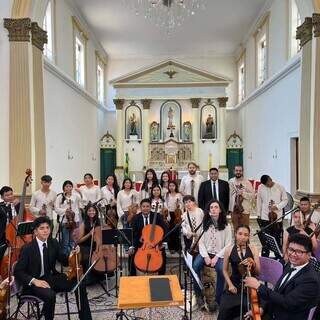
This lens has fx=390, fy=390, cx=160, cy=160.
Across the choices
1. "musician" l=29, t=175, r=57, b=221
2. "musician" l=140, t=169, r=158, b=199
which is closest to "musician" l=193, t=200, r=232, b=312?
"musician" l=140, t=169, r=158, b=199

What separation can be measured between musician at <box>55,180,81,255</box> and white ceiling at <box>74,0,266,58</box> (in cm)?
968

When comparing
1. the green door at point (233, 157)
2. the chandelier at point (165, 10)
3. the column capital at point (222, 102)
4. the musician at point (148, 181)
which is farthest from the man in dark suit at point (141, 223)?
the green door at point (233, 157)

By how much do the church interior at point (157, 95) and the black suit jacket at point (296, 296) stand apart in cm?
182

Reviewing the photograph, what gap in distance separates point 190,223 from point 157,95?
45.3 feet

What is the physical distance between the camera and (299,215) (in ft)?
16.3

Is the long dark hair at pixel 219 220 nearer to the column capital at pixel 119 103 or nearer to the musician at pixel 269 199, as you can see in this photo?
the musician at pixel 269 199

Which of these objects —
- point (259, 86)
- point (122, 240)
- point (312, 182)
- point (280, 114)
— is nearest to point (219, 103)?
point (259, 86)

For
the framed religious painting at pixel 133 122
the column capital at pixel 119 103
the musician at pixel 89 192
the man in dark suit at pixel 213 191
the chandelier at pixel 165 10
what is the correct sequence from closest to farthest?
the man in dark suit at pixel 213 191
the musician at pixel 89 192
the chandelier at pixel 165 10
the column capital at pixel 119 103
the framed religious painting at pixel 133 122

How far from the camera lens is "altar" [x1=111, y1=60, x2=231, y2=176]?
1853cm

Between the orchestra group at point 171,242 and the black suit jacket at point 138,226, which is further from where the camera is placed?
the black suit jacket at point 138,226

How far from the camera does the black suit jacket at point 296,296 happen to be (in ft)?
9.45

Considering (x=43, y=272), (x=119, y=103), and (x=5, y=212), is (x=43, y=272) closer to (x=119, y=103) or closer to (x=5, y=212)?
(x=5, y=212)

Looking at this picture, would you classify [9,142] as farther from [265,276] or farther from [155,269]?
[265,276]

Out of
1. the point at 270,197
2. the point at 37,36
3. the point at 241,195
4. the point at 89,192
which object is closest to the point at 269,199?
the point at 270,197
